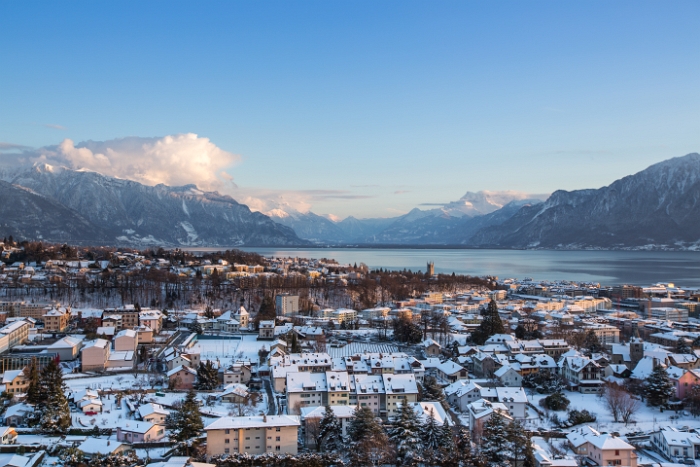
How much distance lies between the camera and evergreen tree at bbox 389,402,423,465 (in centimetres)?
1214

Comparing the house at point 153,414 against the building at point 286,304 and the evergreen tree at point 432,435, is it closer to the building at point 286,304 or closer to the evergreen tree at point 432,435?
the evergreen tree at point 432,435

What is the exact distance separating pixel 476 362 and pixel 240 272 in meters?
24.4

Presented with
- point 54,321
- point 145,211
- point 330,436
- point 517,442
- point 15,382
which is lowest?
point 330,436

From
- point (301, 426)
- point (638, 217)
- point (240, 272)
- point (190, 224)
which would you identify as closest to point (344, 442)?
point (301, 426)

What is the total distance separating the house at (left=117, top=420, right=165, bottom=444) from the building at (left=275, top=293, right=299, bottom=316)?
54.9 feet

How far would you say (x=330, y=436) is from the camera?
42.2ft

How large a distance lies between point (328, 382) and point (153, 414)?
4258mm

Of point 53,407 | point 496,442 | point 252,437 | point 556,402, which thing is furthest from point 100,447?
point 556,402

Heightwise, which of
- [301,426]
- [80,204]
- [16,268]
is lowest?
[301,426]

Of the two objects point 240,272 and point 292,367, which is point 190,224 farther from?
point 292,367

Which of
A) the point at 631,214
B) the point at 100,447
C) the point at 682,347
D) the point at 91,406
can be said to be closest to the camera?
the point at 100,447

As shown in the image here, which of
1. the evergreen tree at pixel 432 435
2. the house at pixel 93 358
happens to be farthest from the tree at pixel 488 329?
the house at pixel 93 358

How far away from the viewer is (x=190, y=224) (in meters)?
159

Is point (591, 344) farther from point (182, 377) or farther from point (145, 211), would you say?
point (145, 211)
